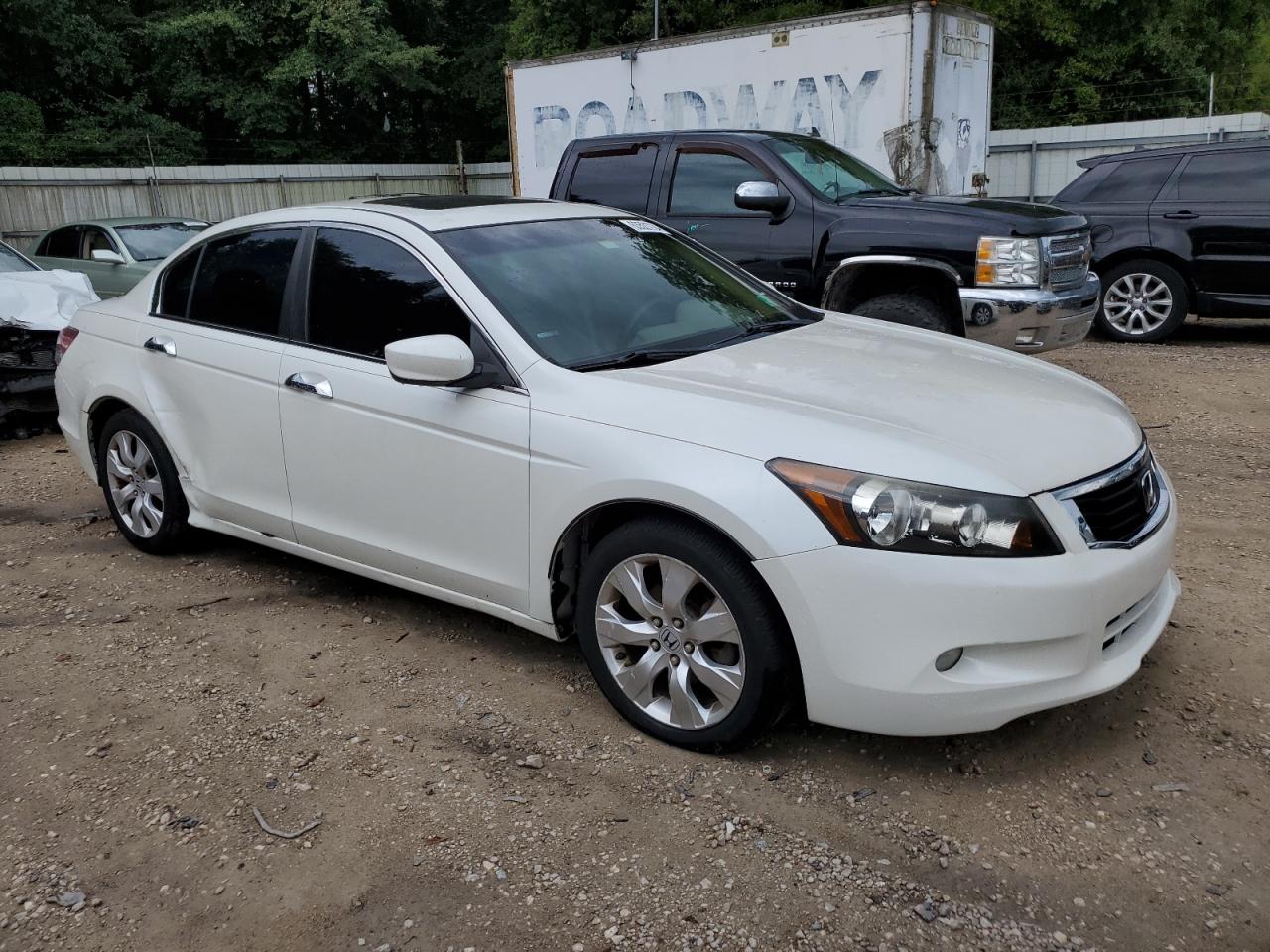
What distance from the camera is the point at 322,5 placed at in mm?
26703

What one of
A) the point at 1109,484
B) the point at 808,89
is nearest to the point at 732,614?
the point at 1109,484

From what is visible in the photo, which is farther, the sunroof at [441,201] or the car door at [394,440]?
the sunroof at [441,201]

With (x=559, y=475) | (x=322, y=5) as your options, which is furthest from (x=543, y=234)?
(x=322, y=5)

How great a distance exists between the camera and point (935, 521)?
295cm

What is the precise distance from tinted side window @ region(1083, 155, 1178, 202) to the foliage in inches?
734

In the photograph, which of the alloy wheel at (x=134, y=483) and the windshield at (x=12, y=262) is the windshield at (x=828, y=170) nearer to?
the alloy wheel at (x=134, y=483)

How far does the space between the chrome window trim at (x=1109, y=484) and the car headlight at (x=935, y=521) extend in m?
0.14

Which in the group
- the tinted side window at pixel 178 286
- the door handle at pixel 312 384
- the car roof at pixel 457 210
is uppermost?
the car roof at pixel 457 210

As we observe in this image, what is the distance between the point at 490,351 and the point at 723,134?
457 cm

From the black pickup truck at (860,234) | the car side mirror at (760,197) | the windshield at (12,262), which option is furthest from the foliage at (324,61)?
the car side mirror at (760,197)

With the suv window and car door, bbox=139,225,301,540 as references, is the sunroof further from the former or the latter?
the suv window

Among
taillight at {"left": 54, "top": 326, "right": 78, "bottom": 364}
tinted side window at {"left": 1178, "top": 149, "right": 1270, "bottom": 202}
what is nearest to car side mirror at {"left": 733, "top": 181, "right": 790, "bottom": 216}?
taillight at {"left": 54, "top": 326, "right": 78, "bottom": 364}

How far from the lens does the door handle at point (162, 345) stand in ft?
15.8

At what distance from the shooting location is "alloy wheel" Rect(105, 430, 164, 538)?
508 cm
